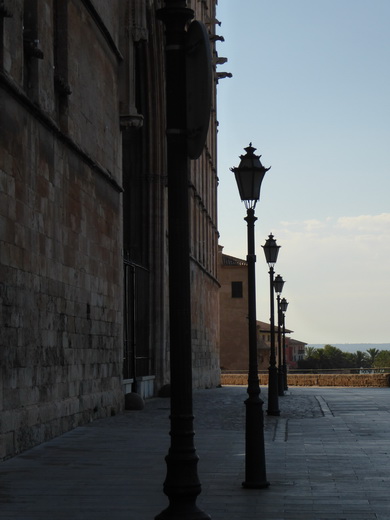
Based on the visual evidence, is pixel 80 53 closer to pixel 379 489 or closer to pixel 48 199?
pixel 48 199

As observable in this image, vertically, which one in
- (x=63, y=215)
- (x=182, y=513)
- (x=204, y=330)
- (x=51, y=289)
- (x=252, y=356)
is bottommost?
(x=182, y=513)

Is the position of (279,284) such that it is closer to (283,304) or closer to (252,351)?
(283,304)

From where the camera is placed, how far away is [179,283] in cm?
604

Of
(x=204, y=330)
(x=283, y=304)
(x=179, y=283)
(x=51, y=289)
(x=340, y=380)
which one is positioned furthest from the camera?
(x=340, y=380)

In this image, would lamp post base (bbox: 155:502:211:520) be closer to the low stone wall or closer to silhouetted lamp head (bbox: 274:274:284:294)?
silhouetted lamp head (bbox: 274:274:284:294)

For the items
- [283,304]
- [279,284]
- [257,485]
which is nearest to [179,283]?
[257,485]

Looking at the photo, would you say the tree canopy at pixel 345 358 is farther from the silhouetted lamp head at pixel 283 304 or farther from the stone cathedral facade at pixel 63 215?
the stone cathedral facade at pixel 63 215

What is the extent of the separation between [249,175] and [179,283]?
226 inches

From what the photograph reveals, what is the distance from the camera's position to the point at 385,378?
54969 millimetres

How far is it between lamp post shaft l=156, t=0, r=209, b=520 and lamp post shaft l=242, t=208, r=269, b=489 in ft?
14.0

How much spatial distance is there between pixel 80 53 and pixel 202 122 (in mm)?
13695

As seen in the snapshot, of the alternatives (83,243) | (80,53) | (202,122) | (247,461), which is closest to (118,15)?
(80,53)

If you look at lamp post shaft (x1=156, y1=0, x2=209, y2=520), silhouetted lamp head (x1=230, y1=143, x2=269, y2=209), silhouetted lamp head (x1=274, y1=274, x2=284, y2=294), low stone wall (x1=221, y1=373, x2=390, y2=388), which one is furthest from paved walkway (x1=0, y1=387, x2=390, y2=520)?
low stone wall (x1=221, y1=373, x2=390, y2=388)

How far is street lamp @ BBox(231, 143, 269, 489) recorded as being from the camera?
10.1m
